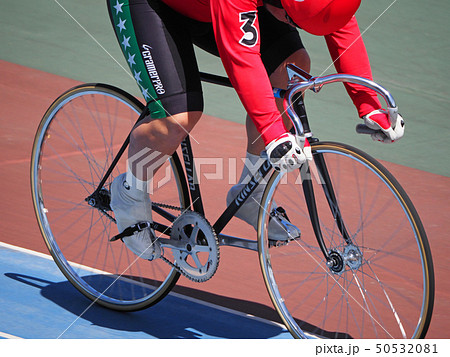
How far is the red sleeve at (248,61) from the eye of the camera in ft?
10.0

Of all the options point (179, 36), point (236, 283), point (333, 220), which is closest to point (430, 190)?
point (236, 283)

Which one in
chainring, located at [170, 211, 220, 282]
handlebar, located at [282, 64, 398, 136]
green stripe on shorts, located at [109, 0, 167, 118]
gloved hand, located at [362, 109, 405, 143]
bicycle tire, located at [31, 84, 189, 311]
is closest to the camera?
handlebar, located at [282, 64, 398, 136]

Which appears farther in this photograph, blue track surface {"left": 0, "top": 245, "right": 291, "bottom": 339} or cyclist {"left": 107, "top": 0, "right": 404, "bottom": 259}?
blue track surface {"left": 0, "top": 245, "right": 291, "bottom": 339}

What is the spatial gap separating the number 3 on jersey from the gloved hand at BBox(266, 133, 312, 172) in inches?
16.1

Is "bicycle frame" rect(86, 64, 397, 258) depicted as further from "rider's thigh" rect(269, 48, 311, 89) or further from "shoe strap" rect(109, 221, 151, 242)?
"rider's thigh" rect(269, 48, 311, 89)

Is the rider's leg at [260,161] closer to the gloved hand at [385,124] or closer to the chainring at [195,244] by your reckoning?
the chainring at [195,244]

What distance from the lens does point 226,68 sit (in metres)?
3.16

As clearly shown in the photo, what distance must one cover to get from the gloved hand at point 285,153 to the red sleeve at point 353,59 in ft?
1.54

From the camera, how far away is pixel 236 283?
14.2 feet

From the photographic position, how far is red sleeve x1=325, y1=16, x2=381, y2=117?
11.0 ft

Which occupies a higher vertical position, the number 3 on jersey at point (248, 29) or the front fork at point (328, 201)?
the number 3 on jersey at point (248, 29)

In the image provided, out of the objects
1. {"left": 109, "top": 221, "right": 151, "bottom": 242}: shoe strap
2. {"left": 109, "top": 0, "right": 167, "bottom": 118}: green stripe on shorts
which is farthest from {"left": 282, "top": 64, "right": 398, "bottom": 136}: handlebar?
{"left": 109, "top": 221, "right": 151, "bottom": 242}: shoe strap

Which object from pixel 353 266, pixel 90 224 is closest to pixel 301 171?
pixel 353 266

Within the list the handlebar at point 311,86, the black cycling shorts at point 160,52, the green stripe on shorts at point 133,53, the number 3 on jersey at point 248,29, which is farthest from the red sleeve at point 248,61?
the green stripe on shorts at point 133,53
